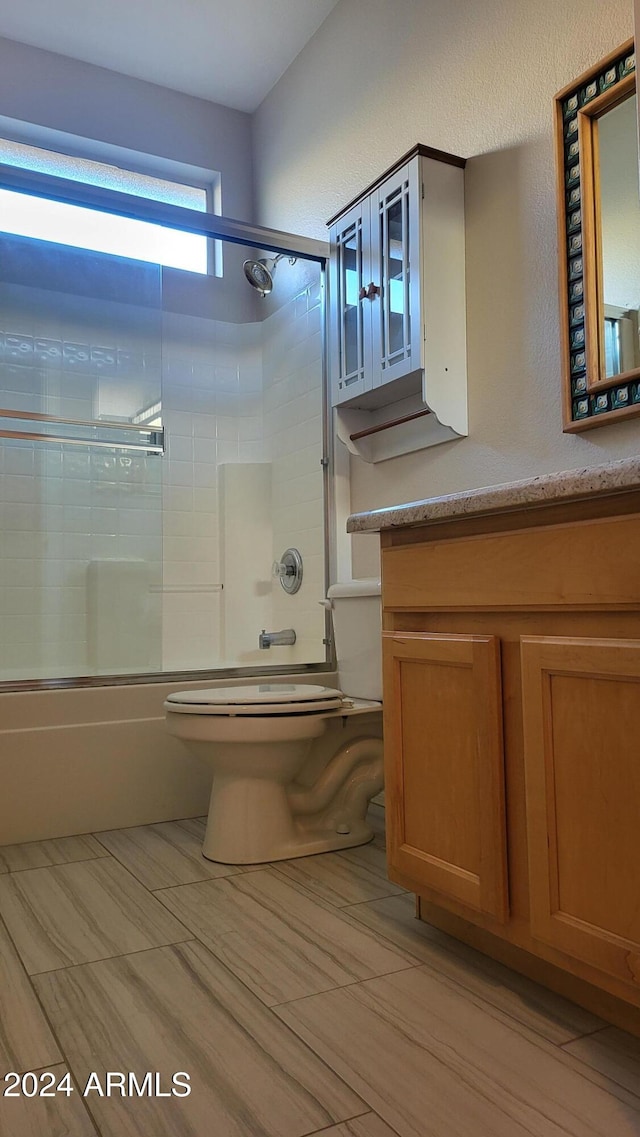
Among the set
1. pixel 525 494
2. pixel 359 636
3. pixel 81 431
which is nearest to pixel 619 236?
pixel 525 494

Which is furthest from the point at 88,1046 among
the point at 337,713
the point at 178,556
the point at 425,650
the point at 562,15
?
the point at 562,15

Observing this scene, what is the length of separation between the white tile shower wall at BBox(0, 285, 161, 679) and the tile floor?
92cm

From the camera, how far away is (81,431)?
263 cm

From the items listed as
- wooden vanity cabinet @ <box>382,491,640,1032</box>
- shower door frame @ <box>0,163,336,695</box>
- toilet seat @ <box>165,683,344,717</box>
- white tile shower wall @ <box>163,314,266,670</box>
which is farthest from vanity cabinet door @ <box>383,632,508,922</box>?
white tile shower wall @ <box>163,314,266,670</box>

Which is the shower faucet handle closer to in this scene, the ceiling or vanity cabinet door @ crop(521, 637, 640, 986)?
vanity cabinet door @ crop(521, 637, 640, 986)

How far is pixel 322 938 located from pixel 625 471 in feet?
3.26

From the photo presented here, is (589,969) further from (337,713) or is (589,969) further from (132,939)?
(337,713)

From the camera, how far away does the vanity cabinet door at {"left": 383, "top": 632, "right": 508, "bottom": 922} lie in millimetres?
1214

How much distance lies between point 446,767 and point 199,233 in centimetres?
208

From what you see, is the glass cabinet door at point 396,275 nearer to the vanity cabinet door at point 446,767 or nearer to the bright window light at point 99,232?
the bright window light at point 99,232

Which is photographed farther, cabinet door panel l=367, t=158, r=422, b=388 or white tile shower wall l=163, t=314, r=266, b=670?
white tile shower wall l=163, t=314, r=266, b=670

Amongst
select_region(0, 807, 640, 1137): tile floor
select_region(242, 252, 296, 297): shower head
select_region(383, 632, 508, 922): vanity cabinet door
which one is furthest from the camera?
select_region(242, 252, 296, 297): shower head

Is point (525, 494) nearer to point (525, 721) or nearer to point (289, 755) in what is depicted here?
point (525, 721)

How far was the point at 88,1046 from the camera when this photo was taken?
1.11 m
